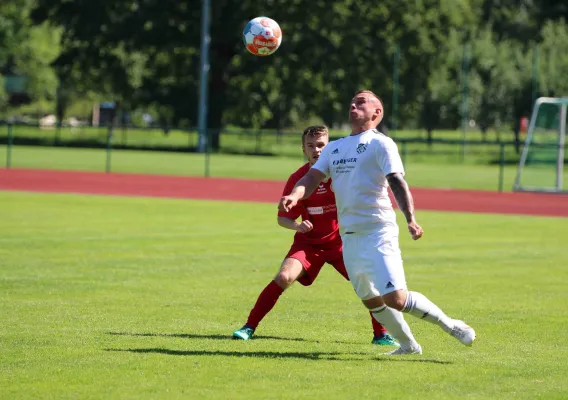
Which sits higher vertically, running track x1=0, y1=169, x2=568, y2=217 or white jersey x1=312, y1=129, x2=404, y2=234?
white jersey x1=312, y1=129, x2=404, y2=234

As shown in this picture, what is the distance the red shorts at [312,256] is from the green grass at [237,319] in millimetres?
562

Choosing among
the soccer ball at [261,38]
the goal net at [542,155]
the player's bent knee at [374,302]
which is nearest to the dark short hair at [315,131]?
the player's bent knee at [374,302]

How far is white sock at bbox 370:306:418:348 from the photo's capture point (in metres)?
8.28

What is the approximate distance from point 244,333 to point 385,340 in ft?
3.93

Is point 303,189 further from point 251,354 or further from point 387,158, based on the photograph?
point 251,354

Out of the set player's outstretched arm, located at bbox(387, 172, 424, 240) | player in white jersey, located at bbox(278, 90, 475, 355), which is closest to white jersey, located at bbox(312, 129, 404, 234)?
player in white jersey, located at bbox(278, 90, 475, 355)

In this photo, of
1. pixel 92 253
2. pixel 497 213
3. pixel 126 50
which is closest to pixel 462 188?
pixel 497 213

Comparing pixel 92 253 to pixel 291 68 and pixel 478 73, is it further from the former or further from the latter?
pixel 478 73

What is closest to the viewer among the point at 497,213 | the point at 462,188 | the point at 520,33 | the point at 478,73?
the point at 497,213

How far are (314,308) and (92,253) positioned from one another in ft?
17.0

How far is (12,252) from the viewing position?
49.8ft

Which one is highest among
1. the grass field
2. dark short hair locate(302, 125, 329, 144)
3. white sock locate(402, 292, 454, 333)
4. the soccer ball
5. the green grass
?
the soccer ball

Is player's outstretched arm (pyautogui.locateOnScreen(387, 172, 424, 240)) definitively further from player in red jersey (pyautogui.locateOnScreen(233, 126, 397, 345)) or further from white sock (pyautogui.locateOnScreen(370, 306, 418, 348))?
player in red jersey (pyautogui.locateOnScreen(233, 126, 397, 345))

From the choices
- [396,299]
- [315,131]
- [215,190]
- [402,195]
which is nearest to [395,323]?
[396,299]
